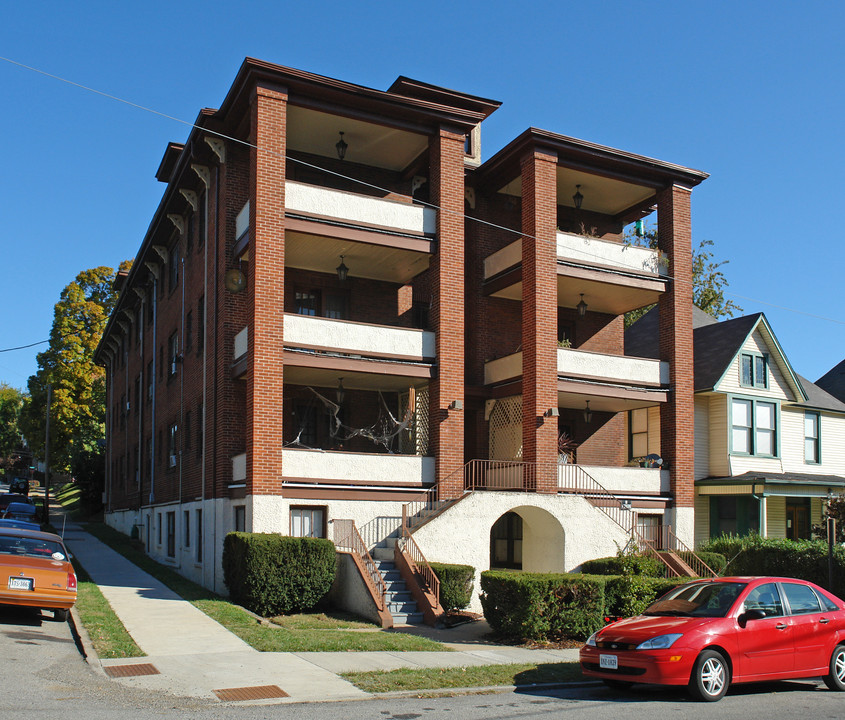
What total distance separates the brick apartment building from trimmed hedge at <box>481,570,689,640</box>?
4.29m

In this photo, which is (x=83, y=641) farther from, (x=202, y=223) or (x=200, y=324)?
(x=202, y=223)

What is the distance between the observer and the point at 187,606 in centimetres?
1794

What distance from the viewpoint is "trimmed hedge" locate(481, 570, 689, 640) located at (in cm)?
1532

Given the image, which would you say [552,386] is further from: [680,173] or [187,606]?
[187,606]

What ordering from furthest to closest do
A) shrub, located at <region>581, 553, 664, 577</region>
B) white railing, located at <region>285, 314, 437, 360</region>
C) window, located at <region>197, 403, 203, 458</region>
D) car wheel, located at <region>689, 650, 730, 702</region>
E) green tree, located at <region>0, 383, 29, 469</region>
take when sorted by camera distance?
green tree, located at <region>0, 383, 29, 469</region>
window, located at <region>197, 403, 203, 458</region>
white railing, located at <region>285, 314, 437, 360</region>
shrub, located at <region>581, 553, 664, 577</region>
car wheel, located at <region>689, 650, 730, 702</region>

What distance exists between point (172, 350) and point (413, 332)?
430 inches

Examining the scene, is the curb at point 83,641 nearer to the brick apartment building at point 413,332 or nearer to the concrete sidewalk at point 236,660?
the concrete sidewalk at point 236,660

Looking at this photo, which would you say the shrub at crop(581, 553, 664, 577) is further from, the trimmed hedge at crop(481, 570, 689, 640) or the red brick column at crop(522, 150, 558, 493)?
the trimmed hedge at crop(481, 570, 689, 640)

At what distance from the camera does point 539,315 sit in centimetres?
2380

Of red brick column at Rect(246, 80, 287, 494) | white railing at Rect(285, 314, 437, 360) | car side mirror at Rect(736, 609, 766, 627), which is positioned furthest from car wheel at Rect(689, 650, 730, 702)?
white railing at Rect(285, 314, 437, 360)

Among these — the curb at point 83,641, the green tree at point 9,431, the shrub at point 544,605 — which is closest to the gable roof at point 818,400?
the shrub at point 544,605

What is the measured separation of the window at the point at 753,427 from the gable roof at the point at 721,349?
1.12m

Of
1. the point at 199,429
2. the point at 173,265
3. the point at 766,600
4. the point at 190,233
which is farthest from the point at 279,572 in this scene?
the point at 173,265

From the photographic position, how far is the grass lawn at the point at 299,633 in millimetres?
14039
